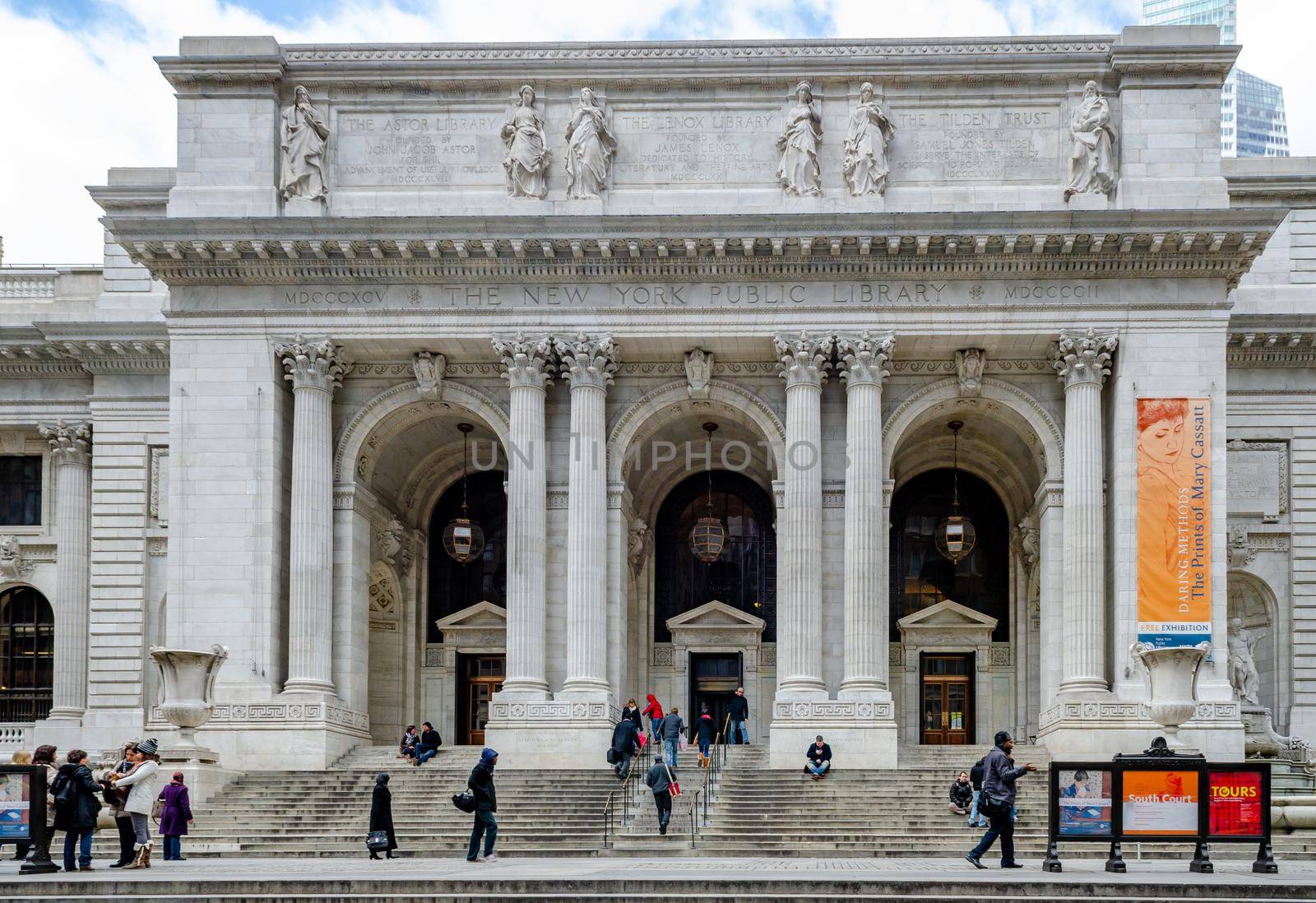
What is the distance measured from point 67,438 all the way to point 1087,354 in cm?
2925

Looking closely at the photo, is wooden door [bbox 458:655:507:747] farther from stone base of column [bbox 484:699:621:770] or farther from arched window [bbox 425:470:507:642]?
stone base of column [bbox 484:699:621:770]

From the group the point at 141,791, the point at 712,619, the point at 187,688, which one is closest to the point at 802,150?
the point at 712,619

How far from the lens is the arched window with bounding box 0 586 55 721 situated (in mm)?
54250

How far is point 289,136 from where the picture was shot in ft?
149

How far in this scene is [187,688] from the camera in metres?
39.2

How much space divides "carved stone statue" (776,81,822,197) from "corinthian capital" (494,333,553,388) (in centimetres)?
707

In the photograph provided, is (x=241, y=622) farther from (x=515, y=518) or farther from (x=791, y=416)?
(x=791, y=416)

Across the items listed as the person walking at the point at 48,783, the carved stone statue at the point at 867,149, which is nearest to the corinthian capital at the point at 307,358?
the carved stone statue at the point at 867,149

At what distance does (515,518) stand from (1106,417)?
1460cm

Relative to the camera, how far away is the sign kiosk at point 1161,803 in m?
27.8

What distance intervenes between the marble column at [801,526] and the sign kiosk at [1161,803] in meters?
15.0

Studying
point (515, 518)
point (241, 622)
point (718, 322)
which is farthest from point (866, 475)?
point (241, 622)

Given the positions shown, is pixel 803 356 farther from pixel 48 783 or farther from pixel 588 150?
pixel 48 783

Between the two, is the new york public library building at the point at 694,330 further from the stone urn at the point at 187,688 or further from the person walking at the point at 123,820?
the person walking at the point at 123,820
